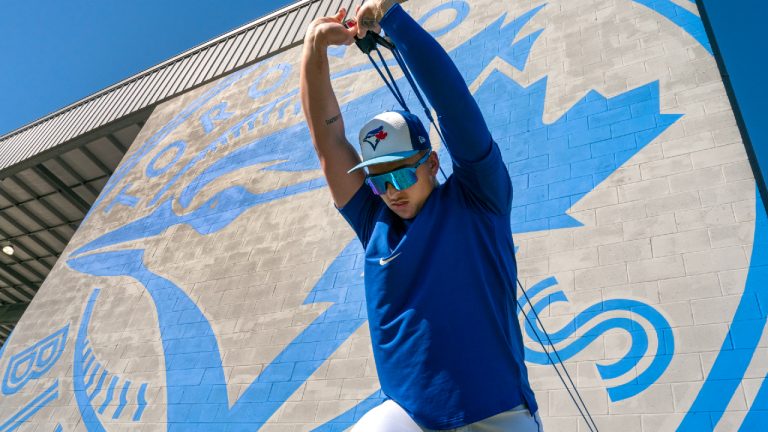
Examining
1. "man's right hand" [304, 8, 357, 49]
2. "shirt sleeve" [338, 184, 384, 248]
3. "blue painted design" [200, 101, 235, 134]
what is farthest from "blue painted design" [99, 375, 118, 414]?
"man's right hand" [304, 8, 357, 49]

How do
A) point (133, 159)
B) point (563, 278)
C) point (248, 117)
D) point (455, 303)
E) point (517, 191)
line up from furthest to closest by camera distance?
point (133, 159), point (248, 117), point (517, 191), point (563, 278), point (455, 303)

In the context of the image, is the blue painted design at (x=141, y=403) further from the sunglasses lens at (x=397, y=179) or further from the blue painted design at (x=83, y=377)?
the sunglasses lens at (x=397, y=179)

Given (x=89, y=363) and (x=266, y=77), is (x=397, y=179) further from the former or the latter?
(x=266, y=77)

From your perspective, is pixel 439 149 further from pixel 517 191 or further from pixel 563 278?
pixel 563 278

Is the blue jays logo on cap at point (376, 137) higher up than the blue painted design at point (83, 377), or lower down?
higher up

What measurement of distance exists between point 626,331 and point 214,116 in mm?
6315

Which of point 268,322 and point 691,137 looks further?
point 268,322

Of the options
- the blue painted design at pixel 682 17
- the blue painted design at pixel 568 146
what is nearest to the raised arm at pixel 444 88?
the blue painted design at pixel 568 146

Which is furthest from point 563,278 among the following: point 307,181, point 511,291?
point 307,181

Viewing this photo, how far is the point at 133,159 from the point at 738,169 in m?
7.84

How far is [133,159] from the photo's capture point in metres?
9.05

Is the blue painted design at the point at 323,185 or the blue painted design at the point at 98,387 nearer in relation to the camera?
the blue painted design at the point at 323,185

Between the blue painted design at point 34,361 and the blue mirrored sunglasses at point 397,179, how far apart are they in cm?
671

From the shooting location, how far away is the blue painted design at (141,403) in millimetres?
5777
